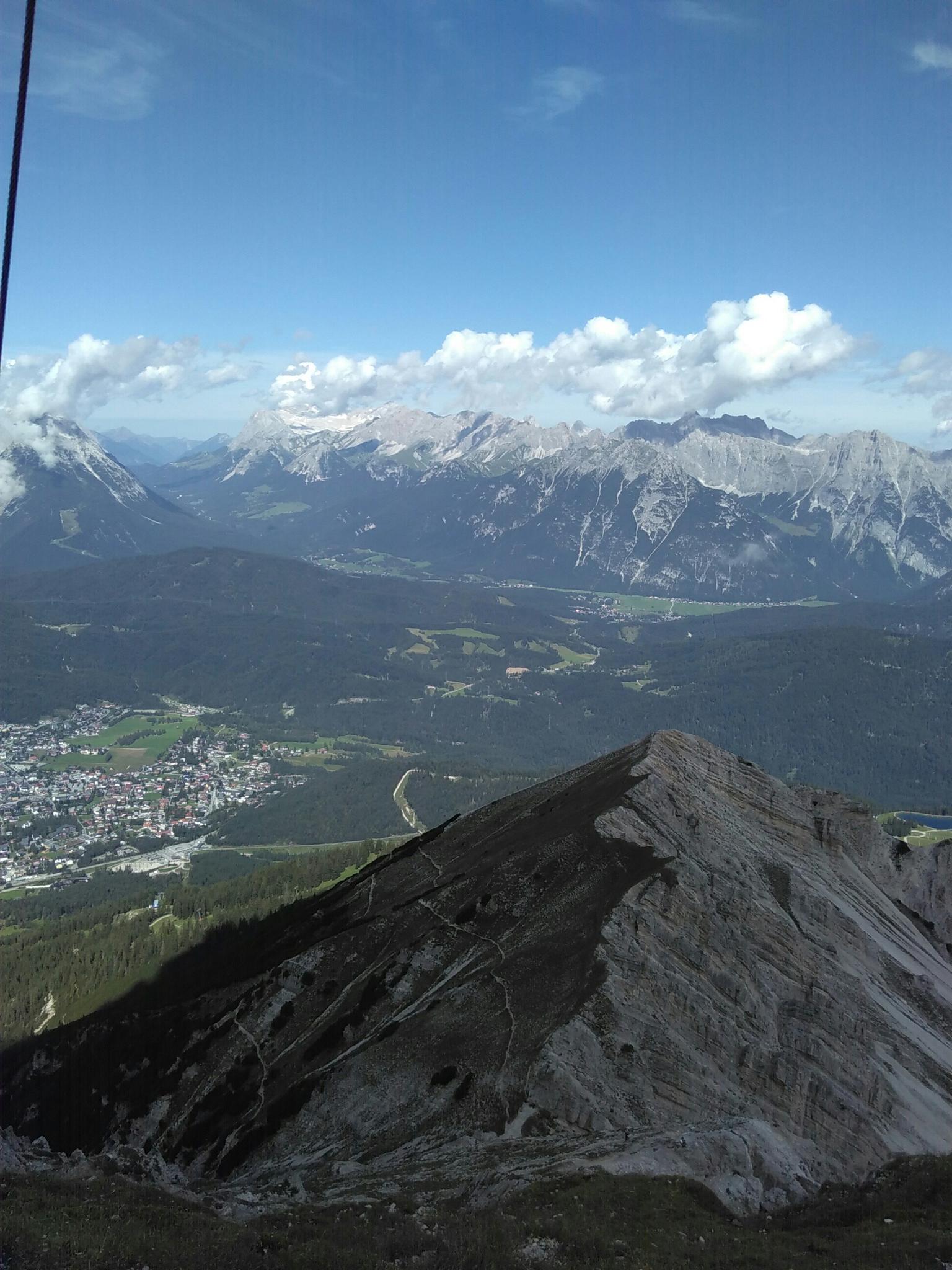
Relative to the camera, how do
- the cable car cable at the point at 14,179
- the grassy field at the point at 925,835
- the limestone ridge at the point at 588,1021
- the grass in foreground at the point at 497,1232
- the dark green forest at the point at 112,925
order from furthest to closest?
the grassy field at the point at 925,835
the dark green forest at the point at 112,925
the limestone ridge at the point at 588,1021
the grass in foreground at the point at 497,1232
the cable car cable at the point at 14,179

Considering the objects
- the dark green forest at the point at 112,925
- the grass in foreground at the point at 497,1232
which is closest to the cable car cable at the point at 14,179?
the grass in foreground at the point at 497,1232

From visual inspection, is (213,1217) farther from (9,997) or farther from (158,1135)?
(9,997)

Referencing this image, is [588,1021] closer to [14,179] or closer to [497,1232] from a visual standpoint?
[497,1232]

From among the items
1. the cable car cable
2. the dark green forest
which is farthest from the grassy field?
the cable car cable

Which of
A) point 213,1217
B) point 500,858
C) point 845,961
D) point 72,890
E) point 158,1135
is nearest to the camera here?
point 213,1217

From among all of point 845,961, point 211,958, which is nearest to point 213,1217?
point 845,961

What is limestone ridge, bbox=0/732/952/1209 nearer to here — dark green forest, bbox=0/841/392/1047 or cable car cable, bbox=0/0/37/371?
dark green forest, bbox=0/841/392/1047

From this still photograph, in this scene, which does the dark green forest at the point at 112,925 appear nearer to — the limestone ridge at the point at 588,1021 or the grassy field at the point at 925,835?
the limestone ridge at the point at 588,1021
